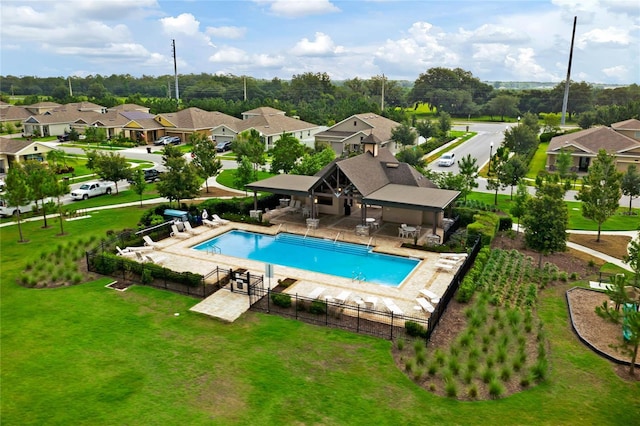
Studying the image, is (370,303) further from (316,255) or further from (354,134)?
(354,134)

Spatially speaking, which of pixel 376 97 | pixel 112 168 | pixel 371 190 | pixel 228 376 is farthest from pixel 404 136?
pixel 376 97

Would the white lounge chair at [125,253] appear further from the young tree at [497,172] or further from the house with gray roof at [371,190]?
the young tree at [497,172]

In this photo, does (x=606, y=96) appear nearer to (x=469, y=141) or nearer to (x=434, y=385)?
(x=469, y=141)

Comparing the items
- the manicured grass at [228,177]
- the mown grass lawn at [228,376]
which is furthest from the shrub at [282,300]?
the manicured grass at [228,177]

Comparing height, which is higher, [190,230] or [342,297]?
[190,230]

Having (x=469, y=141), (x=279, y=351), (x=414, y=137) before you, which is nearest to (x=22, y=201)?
(x=279, y=351)

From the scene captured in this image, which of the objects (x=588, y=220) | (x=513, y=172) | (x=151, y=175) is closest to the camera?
(x=588, y=220)
